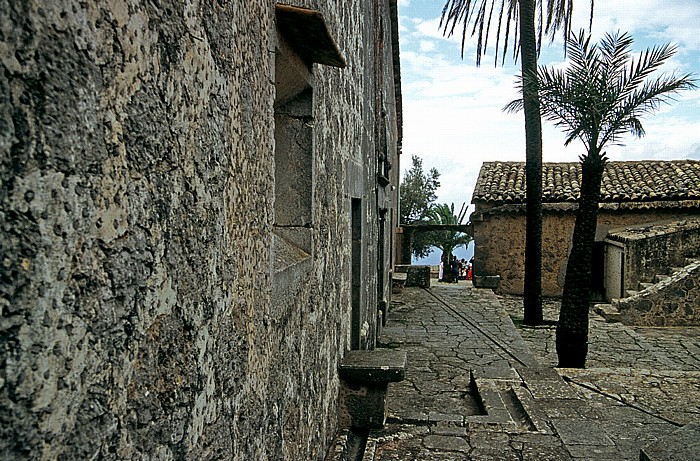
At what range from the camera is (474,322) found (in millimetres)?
12258

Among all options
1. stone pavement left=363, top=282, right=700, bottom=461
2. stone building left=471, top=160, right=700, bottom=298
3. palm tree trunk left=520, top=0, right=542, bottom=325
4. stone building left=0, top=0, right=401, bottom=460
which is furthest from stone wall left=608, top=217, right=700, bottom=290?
stone building left=0, top=0, right=401, bottom=460

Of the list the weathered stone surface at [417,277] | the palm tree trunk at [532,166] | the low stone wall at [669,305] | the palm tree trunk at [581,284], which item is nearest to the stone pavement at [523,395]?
the palm tree trunk at [581,284]

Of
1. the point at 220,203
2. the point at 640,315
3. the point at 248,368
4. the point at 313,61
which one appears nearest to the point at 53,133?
the point at 220,203

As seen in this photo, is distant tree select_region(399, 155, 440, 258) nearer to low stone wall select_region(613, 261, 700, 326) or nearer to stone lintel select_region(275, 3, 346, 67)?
low stone wall select_region(613, 261, 700, 326)

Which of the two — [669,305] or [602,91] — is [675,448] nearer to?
[602,91]

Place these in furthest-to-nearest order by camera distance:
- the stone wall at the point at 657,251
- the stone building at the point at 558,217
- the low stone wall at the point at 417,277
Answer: the low stone wall at the point at 417,277
the stone building at the point at 558,217
the stone wall at the point at 657,251

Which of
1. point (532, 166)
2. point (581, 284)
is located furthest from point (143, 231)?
point (532, 166)

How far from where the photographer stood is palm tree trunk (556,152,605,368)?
8.55 metres

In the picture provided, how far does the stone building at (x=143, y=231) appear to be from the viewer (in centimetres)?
80

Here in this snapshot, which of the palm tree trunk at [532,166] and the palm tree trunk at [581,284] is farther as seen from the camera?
the palm tree trunk at [532,166]

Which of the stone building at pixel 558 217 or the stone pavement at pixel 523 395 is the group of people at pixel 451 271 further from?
the stone pavement at pixel 523 395

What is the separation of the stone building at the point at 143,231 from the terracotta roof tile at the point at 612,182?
656 inches

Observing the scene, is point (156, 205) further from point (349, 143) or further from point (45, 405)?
point (349, 143)

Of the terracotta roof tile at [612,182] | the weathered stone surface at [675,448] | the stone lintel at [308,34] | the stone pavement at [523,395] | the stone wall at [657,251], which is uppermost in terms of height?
the terracotta roof tile at [612,182]
